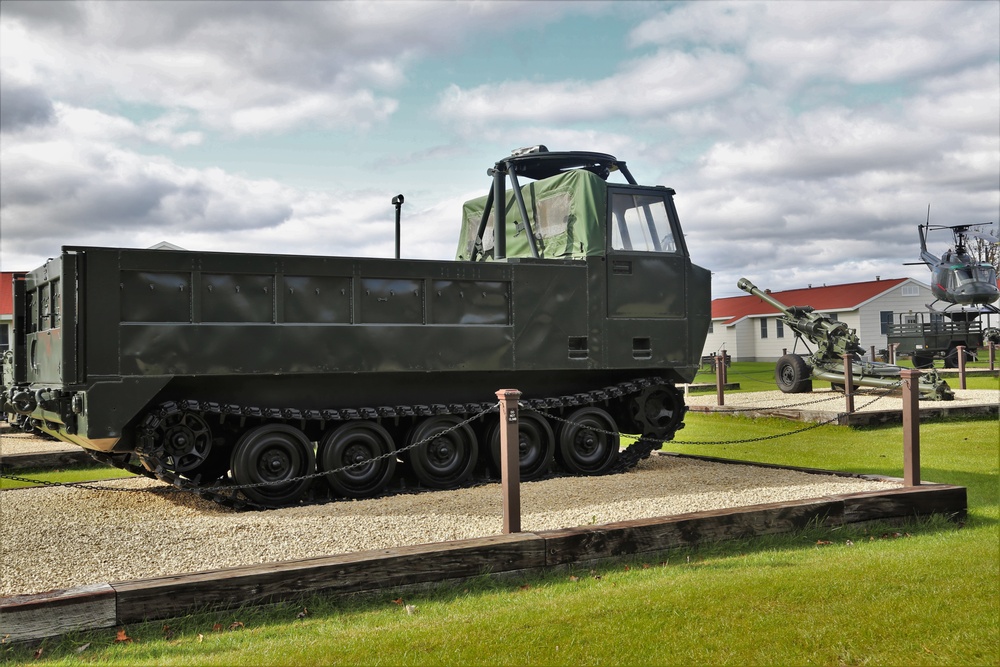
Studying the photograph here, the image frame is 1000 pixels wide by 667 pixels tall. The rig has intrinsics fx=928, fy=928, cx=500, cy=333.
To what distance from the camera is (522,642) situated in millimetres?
4914

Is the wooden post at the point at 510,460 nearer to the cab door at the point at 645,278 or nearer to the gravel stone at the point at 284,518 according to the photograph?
the gravel stone at the point at 284,518

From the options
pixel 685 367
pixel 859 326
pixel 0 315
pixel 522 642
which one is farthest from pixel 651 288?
pixel 859 326

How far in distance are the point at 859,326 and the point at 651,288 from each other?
35.7m

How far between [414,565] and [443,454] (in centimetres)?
356

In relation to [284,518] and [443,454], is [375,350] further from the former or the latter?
[284,518]

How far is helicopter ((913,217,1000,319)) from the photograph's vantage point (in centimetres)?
3391

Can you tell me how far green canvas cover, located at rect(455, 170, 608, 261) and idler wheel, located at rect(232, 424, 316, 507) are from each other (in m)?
3.73

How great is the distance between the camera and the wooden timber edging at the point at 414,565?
5.16 metres

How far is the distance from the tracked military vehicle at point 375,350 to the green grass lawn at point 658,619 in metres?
2.13

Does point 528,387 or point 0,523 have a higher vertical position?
point 528,387

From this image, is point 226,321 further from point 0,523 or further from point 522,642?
point 522,642

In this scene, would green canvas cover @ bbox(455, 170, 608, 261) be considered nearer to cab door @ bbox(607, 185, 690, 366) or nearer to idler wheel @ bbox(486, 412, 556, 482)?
cab door @ bbox(607, 185, 690, 366)

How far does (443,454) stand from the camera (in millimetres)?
9539

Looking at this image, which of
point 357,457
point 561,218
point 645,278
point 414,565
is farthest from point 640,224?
point 414,565
